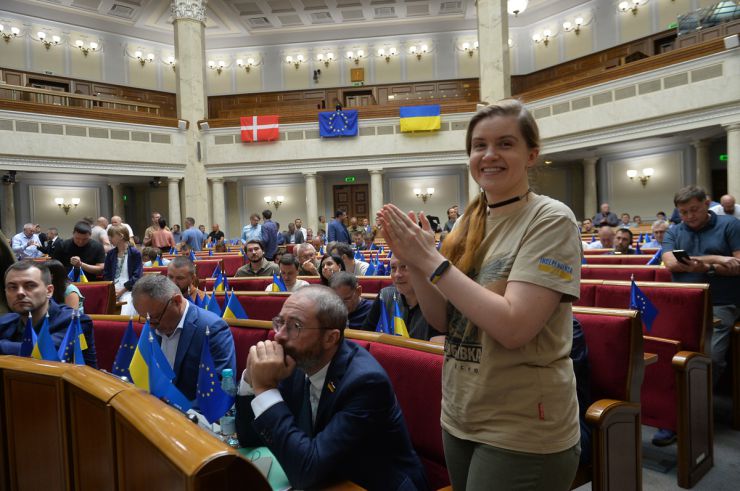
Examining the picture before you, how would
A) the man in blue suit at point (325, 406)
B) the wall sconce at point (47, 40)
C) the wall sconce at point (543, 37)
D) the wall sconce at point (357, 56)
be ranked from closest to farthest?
the man in blue suit at point (325, 406) < the wall sconce at point (47, 40) < the wall sconce at point (543, 37) < the wall sconce at point (357, 56)

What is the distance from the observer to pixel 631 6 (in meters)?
18.1

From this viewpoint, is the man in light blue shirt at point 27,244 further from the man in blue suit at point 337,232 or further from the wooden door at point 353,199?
the wooden door at point 353,199

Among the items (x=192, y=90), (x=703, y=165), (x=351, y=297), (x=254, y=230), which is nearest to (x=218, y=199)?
(x=192, y=90)

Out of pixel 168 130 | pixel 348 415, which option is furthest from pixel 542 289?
pixel 168 130

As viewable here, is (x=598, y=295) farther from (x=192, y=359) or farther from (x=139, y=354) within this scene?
(x=139, y=354)

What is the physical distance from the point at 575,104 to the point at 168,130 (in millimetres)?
12178

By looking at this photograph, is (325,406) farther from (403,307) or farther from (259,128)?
(259,128)

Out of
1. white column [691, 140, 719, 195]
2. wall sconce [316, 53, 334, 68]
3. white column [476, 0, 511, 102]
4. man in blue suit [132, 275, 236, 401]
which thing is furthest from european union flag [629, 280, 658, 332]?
wall sconce [316, 53, 334, 68]

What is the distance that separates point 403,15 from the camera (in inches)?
815

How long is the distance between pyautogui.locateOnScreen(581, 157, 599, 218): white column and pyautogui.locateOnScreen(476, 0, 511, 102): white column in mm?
4029

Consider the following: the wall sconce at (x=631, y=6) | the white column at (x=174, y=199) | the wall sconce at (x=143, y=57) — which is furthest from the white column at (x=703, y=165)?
the wall sconce at (x=143, y=57)

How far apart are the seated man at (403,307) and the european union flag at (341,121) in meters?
13.4

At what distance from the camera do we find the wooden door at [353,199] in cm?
1959

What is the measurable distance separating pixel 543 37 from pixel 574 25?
1246mm
